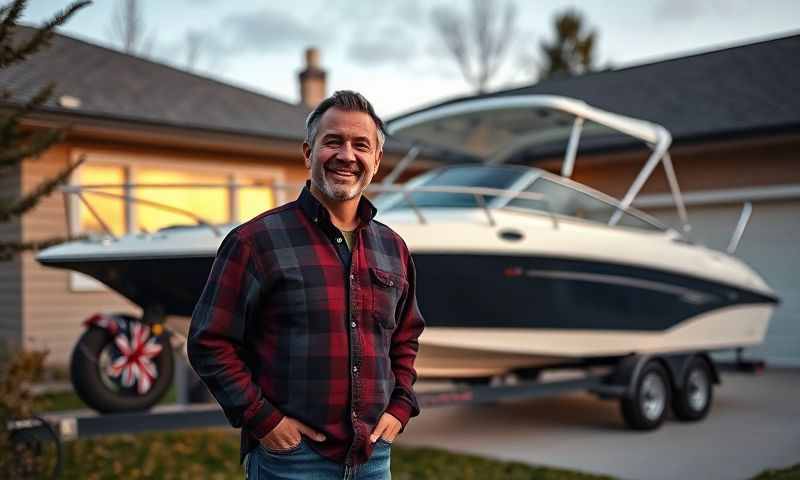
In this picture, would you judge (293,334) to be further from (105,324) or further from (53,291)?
(53,291)

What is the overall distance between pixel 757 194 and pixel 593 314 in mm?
5561

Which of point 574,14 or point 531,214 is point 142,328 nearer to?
point 531,214

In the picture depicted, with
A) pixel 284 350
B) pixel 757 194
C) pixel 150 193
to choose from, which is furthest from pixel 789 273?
pixel 284 350

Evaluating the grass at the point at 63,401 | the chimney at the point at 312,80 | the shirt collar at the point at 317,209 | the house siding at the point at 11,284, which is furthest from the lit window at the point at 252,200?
the shirt collar at the point at 317,209

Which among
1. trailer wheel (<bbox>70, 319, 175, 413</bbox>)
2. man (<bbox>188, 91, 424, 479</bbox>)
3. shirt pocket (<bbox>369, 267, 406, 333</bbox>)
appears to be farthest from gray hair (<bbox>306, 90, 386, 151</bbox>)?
trailer wheel (<bbox>70, 319, 175, 413</bbox>)

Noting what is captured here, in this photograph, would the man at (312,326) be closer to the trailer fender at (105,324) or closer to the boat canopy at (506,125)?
the trailer fender at (105,324)

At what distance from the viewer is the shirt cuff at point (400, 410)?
246cm

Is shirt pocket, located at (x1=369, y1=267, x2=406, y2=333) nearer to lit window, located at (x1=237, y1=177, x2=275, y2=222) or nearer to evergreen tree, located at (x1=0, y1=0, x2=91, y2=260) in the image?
evergreen tree, located at (x1=0, y1=0, x2=91, y2=260)

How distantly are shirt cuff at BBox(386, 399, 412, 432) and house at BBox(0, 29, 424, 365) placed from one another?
23.2 ft

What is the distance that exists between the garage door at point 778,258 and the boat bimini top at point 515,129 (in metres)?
3.37

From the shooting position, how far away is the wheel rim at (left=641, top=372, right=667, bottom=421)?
7289mm

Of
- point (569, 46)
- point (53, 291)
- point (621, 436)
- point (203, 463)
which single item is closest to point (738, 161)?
point (621, 436)

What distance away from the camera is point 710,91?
43.8 feet

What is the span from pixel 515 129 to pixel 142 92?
570cm
